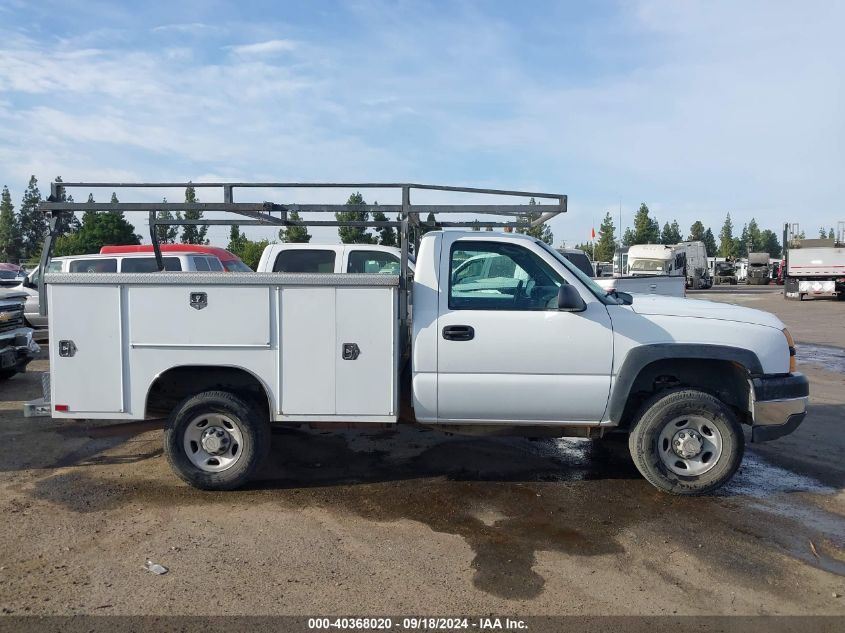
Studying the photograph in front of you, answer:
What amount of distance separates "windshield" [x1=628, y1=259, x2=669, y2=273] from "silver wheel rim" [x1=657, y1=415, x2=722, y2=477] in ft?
105

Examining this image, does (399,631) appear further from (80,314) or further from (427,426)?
(80,314)

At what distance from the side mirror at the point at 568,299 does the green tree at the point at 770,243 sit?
100.0 m

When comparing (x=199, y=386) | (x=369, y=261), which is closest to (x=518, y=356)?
(x=199, y=386)

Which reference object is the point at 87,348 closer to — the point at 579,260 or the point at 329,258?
the point at 329,258

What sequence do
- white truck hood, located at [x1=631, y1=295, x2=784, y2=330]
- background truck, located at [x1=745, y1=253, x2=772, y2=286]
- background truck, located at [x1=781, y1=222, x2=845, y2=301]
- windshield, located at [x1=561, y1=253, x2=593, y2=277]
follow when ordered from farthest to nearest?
background truck, located at [x1=745, y1=253, x2=772, y2=286] < background truck, located at [x1=781, y1=222, x2=845, y2=301] < windshield, located at [x1=561, y1=253, x2=593, y2=277] < white truck hood, located at [x1=631, y1=295, x2=784, y2=330]

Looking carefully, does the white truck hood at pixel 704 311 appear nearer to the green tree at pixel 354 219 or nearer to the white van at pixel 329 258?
the green tree at pixel 354 219

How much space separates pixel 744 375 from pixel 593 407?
48.3 inches

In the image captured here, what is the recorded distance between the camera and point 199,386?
535 cm

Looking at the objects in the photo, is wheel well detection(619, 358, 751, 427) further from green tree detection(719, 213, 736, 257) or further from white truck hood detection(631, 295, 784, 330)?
green tree detection(719, 213, 736, 257)

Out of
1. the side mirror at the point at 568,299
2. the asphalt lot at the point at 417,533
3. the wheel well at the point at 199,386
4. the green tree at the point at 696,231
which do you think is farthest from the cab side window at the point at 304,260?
the green tree at the point at 696,231

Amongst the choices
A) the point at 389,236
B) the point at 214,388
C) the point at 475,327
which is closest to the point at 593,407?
the point at 475,327

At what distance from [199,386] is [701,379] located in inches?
160

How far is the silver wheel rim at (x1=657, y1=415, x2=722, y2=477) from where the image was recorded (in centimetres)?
512

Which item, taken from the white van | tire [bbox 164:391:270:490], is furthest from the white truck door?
the white van
